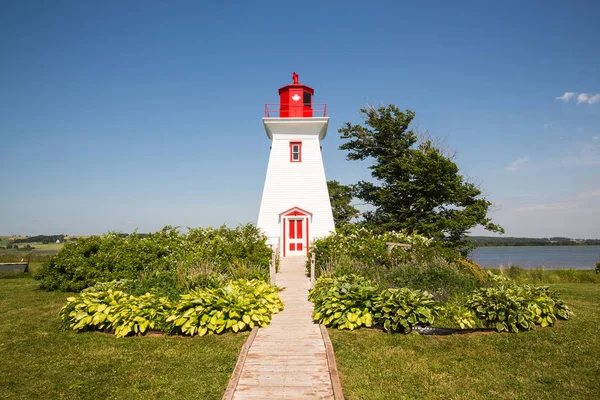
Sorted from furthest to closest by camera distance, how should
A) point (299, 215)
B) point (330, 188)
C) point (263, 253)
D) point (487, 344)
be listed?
1. point (330, 188)
2. point (299, 215)
3. point (263, 253)
4. point (487, 344)

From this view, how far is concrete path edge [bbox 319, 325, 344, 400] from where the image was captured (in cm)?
501

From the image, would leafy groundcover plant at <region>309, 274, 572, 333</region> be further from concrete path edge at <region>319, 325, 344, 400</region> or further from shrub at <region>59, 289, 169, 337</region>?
shrub at <region>59, 289, 169, 337</region>

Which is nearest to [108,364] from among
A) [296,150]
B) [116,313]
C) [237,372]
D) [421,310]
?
[116,313]

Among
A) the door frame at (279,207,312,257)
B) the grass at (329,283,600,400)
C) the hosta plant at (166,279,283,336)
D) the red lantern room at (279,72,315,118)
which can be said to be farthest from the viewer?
the red lantern room at (279,72,315,118)

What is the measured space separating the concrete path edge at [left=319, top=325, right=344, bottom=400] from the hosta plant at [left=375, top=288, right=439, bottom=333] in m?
1.39

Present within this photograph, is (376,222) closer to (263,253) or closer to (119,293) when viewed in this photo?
(263,253)

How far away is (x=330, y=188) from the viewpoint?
31984 millimetres

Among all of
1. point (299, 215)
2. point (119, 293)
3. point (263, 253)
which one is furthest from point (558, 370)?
point (299, 215)

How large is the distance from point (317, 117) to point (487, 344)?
14.5 m

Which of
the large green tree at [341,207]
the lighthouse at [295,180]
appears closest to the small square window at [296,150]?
the lighthouse at [295,180]

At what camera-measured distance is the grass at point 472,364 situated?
17.5 feet

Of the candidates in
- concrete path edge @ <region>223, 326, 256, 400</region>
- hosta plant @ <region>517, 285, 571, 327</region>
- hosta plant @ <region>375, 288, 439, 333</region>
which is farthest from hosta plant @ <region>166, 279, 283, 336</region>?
hosta plant @ <region>517, 285, 571, 327</region>

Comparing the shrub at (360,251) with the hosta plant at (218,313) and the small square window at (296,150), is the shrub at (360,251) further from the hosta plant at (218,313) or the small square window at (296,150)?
the hosta plant at (218,313)

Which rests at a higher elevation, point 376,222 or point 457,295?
point 376,222
